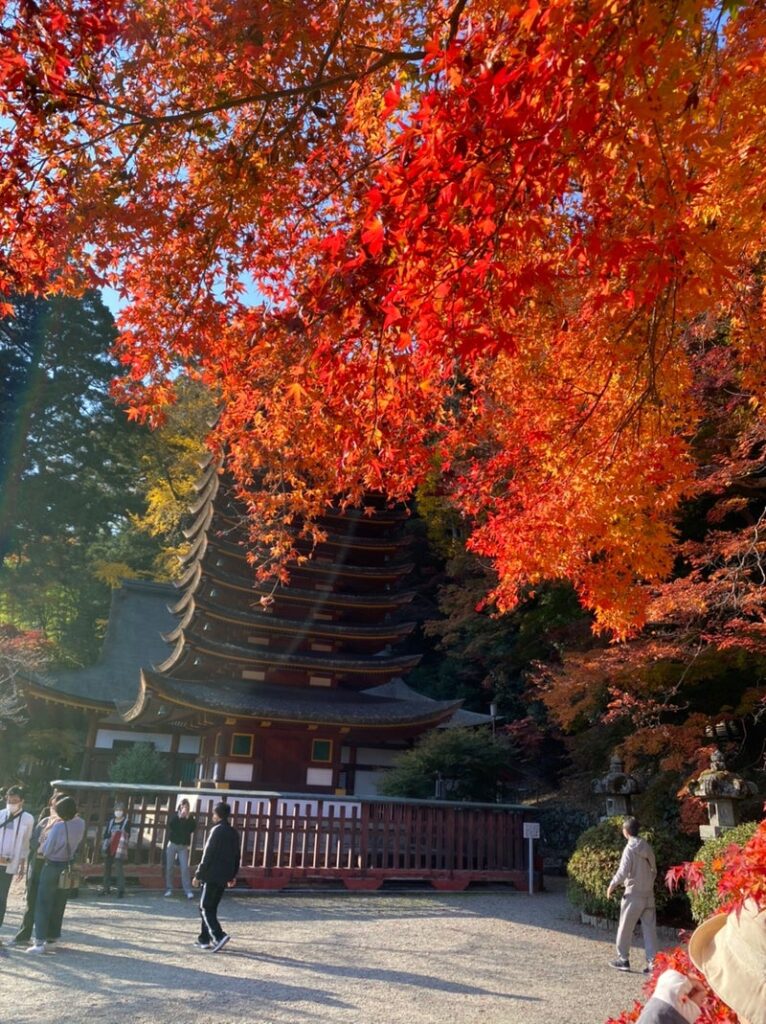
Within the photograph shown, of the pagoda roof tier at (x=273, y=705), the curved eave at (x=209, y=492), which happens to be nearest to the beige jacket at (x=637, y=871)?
the pagoda roof tier at (x=273, y=705)

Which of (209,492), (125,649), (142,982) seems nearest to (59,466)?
(125,649)

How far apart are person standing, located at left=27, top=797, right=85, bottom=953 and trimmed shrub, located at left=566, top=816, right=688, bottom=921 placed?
671cm

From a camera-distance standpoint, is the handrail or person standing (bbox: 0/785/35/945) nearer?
person standing (bbox: 0/785/35/945)

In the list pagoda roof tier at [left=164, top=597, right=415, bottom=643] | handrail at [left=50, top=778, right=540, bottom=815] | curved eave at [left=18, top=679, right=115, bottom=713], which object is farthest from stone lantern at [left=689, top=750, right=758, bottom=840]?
curved eave at [left=18, top=679, right=115, bottom=713]

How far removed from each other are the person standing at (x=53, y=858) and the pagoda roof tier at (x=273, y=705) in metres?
7.42

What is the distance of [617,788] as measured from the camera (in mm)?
10336

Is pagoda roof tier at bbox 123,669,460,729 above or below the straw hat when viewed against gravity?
above

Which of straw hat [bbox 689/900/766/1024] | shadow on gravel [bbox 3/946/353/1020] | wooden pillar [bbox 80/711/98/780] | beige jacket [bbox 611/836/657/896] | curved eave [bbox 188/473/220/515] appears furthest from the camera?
Answer: wooden pillar [bbox 80/711/98/780]

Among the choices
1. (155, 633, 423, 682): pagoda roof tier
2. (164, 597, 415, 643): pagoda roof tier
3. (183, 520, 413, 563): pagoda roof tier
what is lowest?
(155, 633, 423, 682): pagoda roof tier

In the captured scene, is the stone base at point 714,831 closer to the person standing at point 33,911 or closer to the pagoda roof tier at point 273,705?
the person standing at point 33,911

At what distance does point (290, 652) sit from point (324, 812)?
456cm

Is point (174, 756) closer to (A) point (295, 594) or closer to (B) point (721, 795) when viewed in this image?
(A) point (295, 594)

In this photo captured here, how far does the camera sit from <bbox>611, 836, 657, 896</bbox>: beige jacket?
275 inches

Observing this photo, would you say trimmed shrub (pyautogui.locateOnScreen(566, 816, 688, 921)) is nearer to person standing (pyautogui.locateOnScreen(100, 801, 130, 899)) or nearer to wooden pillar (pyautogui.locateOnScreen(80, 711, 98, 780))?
person standing (pyautogui.locateOnScreen(100, 801, 130, 899))
